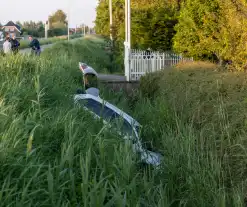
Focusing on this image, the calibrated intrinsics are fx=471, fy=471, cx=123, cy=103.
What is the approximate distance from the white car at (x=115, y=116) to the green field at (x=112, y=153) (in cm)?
20

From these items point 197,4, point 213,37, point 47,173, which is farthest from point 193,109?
point 197,4

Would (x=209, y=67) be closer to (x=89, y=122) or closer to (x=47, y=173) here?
(x=89, y=122)

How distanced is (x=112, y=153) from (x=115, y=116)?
86.5 inches

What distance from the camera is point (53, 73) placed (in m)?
10.1

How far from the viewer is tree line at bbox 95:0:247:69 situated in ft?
35.7

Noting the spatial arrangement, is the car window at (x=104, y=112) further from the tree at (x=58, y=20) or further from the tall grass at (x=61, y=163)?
the tree at (x=58, y=20)

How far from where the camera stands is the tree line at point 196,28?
10891 mm

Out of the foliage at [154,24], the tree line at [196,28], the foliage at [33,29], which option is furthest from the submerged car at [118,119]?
the foliage at [33,29]

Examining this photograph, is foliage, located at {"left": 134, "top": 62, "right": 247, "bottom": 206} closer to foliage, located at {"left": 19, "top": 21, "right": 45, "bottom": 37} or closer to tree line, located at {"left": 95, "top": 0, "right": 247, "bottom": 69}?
tree line, located at {"left": 95, "top": 0, "right": 247, "bottom": 69}

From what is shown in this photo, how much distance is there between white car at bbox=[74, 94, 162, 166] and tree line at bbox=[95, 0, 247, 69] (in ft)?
11.6

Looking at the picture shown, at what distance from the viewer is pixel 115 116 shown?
7992 millimetres

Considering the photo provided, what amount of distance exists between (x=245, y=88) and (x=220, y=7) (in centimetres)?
529

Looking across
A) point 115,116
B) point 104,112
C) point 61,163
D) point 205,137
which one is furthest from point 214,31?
point 61,163

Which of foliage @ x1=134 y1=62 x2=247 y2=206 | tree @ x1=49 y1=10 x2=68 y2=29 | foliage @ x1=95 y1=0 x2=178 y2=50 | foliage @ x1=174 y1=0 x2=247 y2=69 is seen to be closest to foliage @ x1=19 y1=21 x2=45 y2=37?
tree @ x1=49 y1=10 x2=68 y2=29
